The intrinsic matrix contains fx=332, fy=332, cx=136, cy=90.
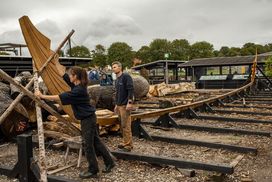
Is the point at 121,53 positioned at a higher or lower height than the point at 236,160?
higher

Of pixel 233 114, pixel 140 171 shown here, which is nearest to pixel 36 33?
pixel 140 171

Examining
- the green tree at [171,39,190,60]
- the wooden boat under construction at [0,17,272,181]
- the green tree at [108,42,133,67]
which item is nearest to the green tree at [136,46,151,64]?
the green tree at [108,42,133,67]

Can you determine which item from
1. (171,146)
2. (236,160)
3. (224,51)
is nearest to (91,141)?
(171,146)

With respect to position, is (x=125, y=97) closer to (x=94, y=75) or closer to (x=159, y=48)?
(x=94, y=75)

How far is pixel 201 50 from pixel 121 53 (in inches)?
839

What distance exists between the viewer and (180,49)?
7700 cm

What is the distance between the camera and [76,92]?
4.89m

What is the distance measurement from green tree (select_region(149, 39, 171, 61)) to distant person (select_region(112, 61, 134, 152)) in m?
63.3

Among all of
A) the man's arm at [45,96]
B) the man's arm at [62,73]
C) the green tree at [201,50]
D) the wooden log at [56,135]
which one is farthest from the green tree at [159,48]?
the man's arm at [45,96]

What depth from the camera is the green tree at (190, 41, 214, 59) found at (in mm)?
78512

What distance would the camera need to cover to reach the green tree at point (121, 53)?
226 ft

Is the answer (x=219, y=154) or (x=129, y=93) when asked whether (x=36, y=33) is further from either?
(x=219, y=154)

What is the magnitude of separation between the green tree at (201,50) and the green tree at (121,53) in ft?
51.9

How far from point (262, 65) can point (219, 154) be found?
2452cm
